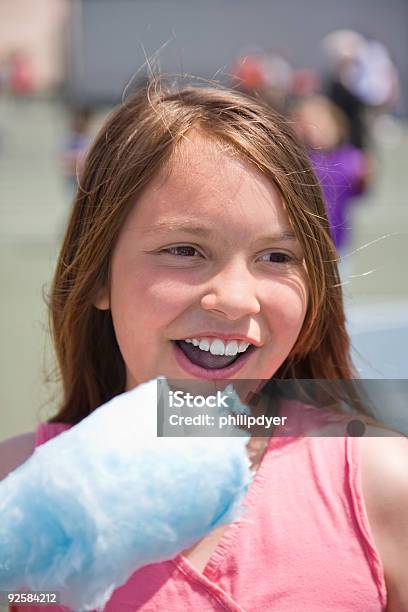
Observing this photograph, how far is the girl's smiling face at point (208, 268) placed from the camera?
3.41ft

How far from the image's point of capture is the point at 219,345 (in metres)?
1.05

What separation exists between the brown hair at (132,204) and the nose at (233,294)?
119mm

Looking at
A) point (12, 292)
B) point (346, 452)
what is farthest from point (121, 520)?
point (12, 292)

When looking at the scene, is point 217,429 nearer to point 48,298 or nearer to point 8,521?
point 8,521

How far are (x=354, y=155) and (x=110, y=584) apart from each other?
3026mm

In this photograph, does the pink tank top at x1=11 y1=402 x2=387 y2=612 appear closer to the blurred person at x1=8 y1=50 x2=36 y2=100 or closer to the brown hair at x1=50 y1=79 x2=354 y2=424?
the brown hair at x1=50 y1=79 x2=354 y2=424

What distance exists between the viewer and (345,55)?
494 centimetres

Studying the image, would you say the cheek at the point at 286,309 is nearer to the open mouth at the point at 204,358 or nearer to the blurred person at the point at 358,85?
the open mouth at the point at 204,358

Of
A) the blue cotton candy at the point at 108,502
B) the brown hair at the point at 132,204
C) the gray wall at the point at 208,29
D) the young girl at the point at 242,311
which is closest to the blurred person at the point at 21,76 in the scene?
the gray wall at the point at 208,29

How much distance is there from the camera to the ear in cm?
121

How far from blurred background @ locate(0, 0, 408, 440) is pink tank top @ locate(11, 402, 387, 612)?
360 mm

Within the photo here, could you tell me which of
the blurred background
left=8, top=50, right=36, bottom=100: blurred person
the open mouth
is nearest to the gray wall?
the blurred background

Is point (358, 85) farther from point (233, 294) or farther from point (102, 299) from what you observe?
point (233, 294)

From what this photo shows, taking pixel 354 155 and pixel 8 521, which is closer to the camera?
pixel 8 521
